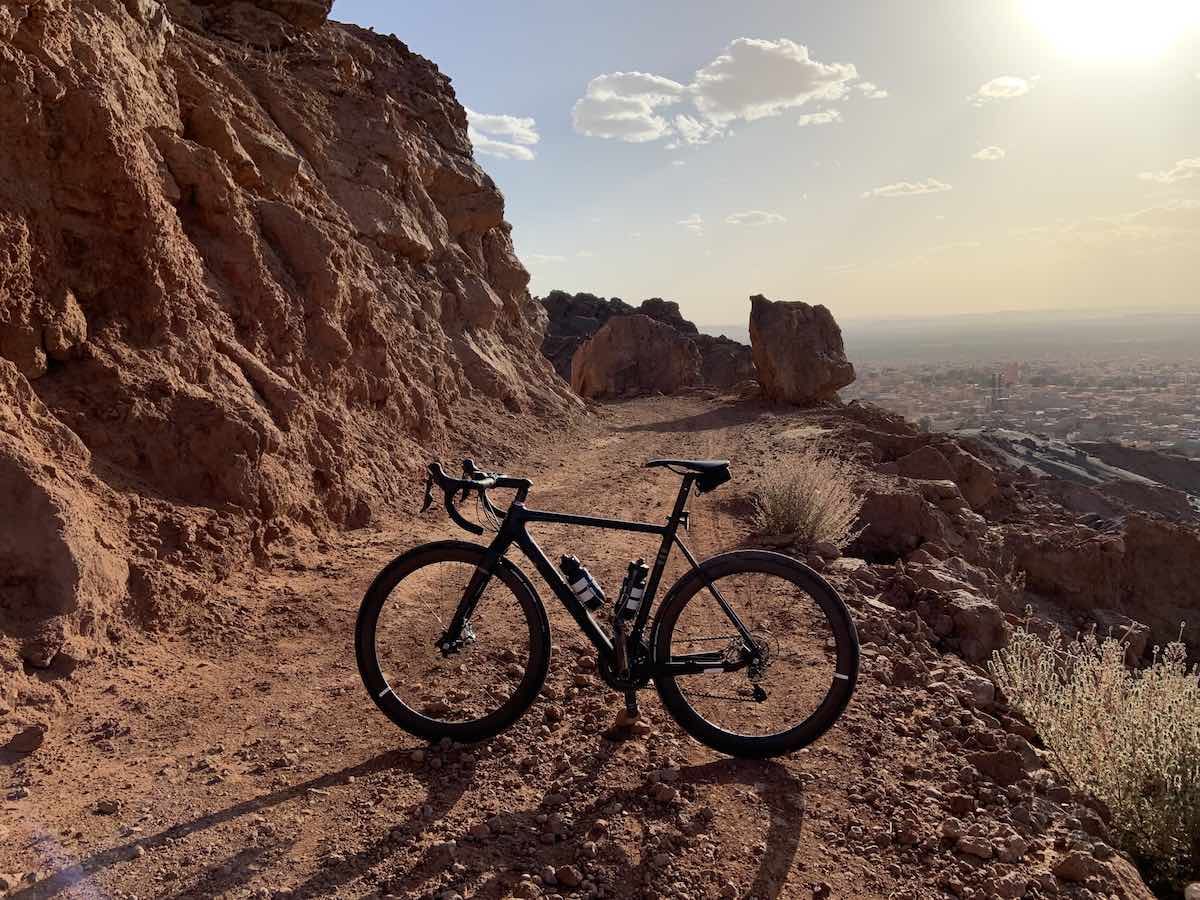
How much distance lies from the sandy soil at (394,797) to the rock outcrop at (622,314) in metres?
25.7

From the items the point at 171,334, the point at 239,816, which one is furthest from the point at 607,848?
the point at 171,334

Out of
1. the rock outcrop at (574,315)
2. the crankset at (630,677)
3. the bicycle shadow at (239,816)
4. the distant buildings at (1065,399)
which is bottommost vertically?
the distant buildings at (1065,399)

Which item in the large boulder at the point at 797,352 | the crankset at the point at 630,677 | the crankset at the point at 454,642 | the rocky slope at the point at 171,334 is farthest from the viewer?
the large boulder at the point at 797,352

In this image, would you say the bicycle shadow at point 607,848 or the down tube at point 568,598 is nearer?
the bicycle shadow at point 607,848

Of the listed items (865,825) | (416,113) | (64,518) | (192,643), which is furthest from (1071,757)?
(416,113)

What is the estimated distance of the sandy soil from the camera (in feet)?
8.15

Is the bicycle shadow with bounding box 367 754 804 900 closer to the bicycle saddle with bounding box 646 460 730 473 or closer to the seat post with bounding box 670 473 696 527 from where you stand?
the seat post with bounding box 670 473 696 527

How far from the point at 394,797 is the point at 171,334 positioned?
14.6ft

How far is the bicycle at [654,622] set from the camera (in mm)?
3158

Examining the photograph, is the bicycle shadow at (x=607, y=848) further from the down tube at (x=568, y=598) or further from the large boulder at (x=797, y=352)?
the large boulder at (x=797, y=352)

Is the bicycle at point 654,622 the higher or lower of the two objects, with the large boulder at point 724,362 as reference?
lower

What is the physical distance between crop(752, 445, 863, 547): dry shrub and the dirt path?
291cm

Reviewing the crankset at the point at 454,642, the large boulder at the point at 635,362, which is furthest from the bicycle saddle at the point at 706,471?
the large boulder at the point at 635,362

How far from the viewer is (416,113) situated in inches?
642
